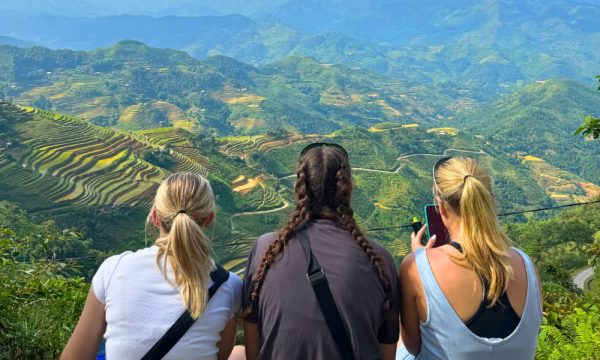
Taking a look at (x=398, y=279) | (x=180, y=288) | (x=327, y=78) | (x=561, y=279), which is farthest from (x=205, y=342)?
(x=327, y=78)

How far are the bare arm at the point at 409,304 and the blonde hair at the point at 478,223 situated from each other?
0.24 meters

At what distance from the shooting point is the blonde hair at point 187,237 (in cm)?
210

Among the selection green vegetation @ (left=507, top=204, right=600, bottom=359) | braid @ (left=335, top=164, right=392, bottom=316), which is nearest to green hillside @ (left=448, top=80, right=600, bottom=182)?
green vegetation @ (left=507, top=204, right=600, bottom=359)

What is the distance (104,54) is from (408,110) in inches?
4101

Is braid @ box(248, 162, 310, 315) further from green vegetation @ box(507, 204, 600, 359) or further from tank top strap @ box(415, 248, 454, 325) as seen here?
green vegetation @ box(507, 204, 600, 359)

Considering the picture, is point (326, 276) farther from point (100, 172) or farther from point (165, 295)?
point (100, 172)

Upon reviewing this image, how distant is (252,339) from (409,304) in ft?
2.75

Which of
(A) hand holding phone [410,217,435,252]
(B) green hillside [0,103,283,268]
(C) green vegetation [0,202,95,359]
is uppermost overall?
(A) hand holding phone [410,217,435,252]

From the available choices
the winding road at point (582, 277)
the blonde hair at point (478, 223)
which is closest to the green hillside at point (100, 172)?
the winding road at point (582, 277)

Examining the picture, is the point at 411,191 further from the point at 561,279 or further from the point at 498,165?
the point at 561,279

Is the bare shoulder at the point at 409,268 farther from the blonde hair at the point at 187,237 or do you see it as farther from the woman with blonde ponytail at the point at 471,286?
the blonde hair at the point at 187,237

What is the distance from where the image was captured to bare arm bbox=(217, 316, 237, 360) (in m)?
2.30

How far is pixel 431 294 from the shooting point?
2.21 metres

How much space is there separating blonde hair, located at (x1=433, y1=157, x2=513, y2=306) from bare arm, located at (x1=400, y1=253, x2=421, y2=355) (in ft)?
0.80
